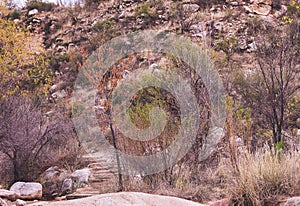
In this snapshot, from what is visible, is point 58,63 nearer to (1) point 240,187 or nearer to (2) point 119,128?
(2) point 119,128

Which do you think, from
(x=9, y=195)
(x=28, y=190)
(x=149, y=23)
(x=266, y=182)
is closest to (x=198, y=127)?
(x=266, y=182)

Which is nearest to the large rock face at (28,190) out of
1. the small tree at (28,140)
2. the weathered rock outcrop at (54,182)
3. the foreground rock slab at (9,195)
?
the foreground rock slab at (9,195)

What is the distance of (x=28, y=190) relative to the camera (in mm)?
7172

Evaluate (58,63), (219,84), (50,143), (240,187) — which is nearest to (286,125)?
(219,84)

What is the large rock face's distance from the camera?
704 cm

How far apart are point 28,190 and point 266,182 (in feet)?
16.9

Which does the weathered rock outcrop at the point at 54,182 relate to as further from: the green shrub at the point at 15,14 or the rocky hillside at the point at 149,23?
the green shrub at the point at 15,14

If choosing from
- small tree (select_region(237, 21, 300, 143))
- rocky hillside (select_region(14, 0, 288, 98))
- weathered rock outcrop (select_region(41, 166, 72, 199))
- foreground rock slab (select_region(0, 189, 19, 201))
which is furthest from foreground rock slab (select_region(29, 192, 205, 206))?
rocky hillside (select_region(14, 0, 288, 98))

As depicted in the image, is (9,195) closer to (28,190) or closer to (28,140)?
(28,190)

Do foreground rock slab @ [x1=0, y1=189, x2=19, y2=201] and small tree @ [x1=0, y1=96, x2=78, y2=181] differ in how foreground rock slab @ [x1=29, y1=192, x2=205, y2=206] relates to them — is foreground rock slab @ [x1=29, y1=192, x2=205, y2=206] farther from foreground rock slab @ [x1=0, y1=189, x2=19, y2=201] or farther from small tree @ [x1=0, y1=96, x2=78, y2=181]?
small tree @ [x1=0, y1=96, x2=78, y2=181]

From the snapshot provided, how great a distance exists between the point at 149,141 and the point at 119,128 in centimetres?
75

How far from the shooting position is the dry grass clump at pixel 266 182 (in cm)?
419

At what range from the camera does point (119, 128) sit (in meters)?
6.68

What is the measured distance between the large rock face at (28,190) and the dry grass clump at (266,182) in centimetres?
461
